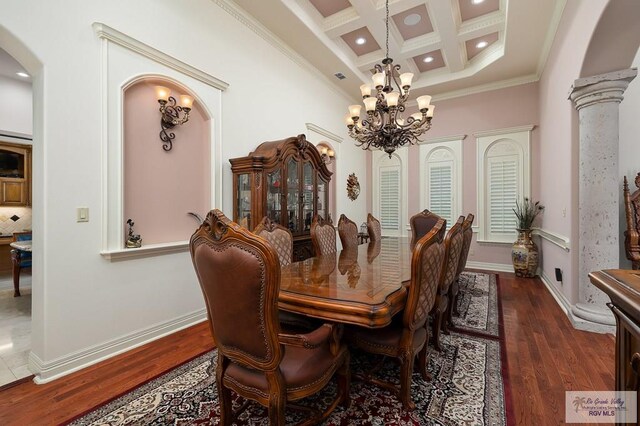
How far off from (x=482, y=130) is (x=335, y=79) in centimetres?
301

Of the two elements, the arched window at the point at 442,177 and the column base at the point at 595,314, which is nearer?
the column base at the point at 595,314

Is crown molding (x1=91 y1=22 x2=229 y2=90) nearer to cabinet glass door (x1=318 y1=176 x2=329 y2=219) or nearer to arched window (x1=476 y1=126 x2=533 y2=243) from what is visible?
cabinet glass door (x1=318 y1=176 x2=329 y2=219)

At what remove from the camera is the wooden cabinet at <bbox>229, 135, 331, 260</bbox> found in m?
3.29

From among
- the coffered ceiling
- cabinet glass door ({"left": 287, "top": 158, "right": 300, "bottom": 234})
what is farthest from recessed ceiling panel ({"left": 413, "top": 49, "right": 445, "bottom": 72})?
Answer: cabinet glass door ({"left": 287, "top": 158, "right": 300, "bottom": 234})

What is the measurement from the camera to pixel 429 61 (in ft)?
16.8

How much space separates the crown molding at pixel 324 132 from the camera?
501 centimetres

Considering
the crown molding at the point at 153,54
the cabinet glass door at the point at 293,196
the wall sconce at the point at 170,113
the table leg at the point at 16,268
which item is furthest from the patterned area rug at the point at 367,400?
the table leg at the point at 16,268

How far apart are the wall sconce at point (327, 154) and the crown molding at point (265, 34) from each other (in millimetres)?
1234

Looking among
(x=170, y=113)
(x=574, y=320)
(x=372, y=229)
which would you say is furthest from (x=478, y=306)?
(x=170, y=113)

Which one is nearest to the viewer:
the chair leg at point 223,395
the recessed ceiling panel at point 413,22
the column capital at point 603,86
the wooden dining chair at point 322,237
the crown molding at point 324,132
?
the chair leg at point 223,395

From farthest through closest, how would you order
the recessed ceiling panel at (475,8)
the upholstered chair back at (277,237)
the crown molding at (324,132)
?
the crown molding at (324,132) < the recessed ceiling panel at (475,8) < the upholstered chair back at (277,237)

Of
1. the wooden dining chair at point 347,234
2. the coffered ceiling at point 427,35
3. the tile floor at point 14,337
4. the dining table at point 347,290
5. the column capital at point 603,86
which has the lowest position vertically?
the tile floor at point 14,337

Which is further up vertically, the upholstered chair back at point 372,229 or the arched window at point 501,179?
the arched window at point 501,179

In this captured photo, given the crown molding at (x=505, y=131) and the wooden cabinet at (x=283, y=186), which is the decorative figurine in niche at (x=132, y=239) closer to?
the wooden cabinet at (x=283, y=186)
